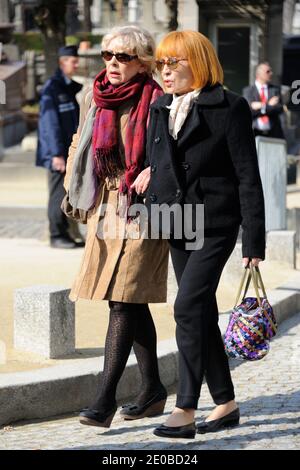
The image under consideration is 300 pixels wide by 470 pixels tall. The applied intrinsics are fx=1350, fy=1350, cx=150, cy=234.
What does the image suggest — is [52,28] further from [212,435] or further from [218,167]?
[212,435]

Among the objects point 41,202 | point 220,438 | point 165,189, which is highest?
point 165,189

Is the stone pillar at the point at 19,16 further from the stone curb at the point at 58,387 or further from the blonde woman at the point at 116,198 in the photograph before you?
the blonde woman at the point at 116,198

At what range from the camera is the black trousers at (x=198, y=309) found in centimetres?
582

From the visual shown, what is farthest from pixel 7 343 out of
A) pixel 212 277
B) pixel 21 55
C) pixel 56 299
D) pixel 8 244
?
pixel 21 55

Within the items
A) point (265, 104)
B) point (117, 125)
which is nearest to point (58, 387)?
point (117, 125)

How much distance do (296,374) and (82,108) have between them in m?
2.11

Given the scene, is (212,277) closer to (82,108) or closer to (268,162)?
(82,108)

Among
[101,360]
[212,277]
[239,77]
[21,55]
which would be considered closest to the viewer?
[212,277]

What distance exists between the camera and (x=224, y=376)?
6.04 metres

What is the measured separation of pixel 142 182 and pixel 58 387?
1.20m

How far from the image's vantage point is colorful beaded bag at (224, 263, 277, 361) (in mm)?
5914

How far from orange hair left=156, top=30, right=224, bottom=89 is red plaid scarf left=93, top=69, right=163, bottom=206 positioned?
0.93 feet

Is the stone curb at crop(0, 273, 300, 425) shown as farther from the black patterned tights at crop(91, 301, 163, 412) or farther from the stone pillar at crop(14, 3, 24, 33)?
the stone pillar at crop(14, 3, 24, 33)

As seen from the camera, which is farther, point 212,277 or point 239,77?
point 239,77
